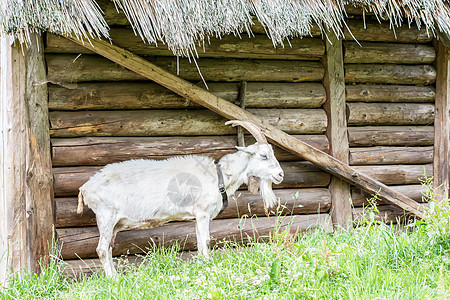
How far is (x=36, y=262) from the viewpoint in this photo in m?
5.00

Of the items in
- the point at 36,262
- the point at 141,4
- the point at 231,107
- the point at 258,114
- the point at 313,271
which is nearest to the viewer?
the point at 313,271

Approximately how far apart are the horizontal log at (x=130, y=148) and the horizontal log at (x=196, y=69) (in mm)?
666

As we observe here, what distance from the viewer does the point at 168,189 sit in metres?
5.07

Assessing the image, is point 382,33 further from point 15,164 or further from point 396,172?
point 15,164

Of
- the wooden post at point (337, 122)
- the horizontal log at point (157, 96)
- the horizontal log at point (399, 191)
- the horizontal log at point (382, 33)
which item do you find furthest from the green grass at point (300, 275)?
the horizontal log at point (382, 33)

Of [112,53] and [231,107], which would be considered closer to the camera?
[112,53]

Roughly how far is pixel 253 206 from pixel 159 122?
4.85 ft

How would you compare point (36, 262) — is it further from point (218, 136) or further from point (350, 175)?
point (350, 175)

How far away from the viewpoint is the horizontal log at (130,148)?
527 cm

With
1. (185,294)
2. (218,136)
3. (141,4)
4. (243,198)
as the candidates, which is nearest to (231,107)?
(218,136)

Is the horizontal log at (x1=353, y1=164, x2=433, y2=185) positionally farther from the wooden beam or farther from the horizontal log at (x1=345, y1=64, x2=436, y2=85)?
the horizontal log at (x1=345, y1=64, x2=436, y2=85)

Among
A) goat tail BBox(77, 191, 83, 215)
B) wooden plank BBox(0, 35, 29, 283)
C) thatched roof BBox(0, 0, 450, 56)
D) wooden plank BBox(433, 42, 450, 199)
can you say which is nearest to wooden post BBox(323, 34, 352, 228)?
thatched roof BBox(0, 0, 450, 56)

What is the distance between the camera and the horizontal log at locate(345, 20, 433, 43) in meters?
6.37

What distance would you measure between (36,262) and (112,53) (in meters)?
2.22
